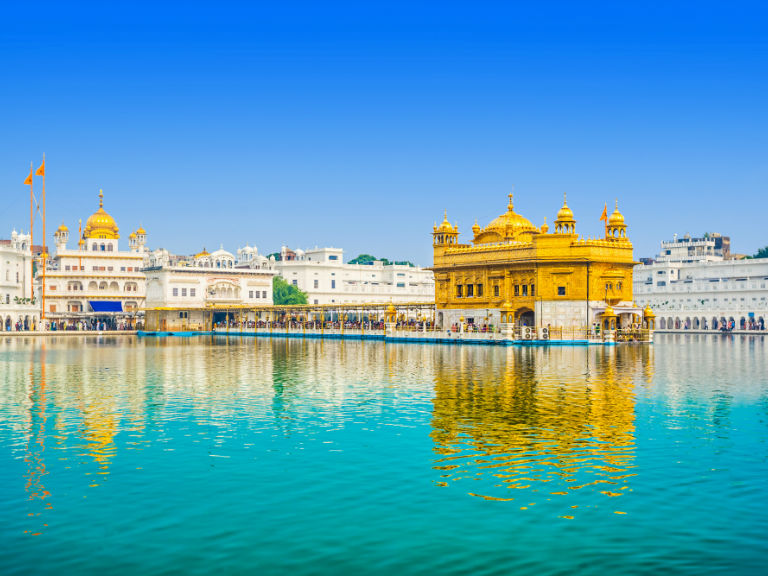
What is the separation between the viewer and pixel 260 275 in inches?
4279

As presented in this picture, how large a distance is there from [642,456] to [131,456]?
10178 millimetres

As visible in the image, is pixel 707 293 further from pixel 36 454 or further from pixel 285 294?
pixel 36 454

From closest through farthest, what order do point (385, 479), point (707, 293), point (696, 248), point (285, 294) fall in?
point (385, 479) → point (707, 293) → point (285, 294) → point (696, 248)

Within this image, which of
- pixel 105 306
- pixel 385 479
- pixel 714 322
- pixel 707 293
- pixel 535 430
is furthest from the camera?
pixel 707 293

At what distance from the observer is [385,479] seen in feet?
49.8

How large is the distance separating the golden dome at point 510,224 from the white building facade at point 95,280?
165 ft

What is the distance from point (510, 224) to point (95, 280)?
57.6m

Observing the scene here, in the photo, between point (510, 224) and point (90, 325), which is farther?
point (90, 325)

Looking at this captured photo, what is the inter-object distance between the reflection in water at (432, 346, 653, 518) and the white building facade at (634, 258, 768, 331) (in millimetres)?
81087

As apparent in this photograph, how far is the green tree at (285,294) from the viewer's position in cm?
11606

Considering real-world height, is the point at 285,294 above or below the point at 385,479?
above

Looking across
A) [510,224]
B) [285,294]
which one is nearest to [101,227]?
[285,294]

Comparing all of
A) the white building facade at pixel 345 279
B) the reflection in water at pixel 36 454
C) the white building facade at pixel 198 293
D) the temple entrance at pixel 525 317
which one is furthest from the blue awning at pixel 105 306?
the reflection in water at pixel 36 454

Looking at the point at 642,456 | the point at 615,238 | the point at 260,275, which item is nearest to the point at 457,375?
the point at 642,456
